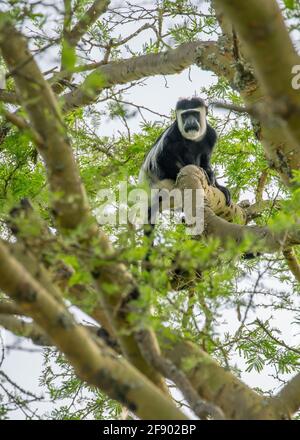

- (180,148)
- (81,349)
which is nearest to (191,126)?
(180,148)

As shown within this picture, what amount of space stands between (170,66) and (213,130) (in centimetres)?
152

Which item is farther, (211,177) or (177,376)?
(211,177)

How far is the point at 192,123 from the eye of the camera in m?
5.46

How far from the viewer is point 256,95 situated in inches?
126

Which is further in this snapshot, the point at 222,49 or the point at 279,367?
the point at 279,367

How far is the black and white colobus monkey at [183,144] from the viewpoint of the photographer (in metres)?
5.34

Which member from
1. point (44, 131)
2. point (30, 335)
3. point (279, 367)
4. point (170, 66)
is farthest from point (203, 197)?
point (44, 131)

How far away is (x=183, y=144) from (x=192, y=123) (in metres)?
0.24

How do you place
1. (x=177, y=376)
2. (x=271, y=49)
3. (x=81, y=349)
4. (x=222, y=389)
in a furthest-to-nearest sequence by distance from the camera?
(x=222, y=389) < (x=177, y=376) < (x=81, y=349) < (x=271, y=49)

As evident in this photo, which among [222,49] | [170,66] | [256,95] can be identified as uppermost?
[170,66]

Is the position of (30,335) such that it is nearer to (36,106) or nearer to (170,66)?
(36,106)

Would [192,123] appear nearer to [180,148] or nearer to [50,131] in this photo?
[180,148]

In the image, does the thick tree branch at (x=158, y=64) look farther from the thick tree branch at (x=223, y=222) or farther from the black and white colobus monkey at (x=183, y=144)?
the black and white colobus monkey at (x=183, y=144)

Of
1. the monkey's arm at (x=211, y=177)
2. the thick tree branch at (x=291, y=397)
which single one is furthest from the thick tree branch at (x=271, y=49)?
the monkey's arm at (x=211, y=177)
